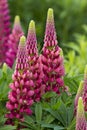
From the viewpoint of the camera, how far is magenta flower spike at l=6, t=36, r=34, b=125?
11.1ft

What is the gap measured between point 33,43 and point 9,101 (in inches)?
17.6

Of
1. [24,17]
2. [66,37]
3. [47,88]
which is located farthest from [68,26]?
[47,88]

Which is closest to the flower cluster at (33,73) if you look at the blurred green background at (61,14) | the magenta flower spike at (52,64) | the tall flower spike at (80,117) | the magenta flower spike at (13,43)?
the magenta flower spike at (52,64)

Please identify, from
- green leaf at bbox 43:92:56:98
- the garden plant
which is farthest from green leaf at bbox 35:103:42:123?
green leaf at bbox 43:92:56:98

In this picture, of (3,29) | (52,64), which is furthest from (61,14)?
(52,64)

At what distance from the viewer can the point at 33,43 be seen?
353 centimetres

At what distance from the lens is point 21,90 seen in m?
3.41

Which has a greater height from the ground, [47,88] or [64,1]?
[64,1]

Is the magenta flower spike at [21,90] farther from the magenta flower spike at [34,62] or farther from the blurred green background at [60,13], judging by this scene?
the blurred green background at [60,13]

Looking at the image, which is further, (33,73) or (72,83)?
(72,83)

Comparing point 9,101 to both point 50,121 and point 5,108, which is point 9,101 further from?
point 50,121

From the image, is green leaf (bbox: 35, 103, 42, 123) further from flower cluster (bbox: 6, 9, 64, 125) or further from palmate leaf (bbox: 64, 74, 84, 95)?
palmate leaf (bbox: 64, 74, 84, 95)

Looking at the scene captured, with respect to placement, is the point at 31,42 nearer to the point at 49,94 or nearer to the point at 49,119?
the point at 49,94

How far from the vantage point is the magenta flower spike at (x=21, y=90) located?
3387 mm
